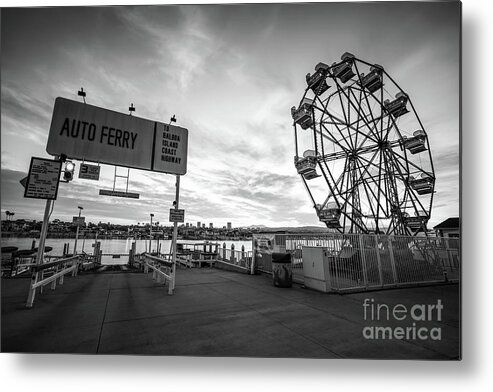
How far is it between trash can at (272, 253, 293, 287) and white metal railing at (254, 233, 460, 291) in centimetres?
59

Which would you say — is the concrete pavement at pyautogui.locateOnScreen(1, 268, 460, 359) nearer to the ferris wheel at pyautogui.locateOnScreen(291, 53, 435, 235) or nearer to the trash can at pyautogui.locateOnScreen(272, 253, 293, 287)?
the trash can at pyautogui.locateOnScreen(272, 253, 293, 287)

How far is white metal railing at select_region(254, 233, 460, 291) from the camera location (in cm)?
556

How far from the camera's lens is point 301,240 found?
6742 millimetres

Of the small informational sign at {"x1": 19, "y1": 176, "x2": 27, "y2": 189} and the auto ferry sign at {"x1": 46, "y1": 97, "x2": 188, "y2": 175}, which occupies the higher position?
the auto ferry sign at {"x1": 46, "y1": 97, "x2": 188, "y2": 175}

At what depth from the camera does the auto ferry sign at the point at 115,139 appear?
4.12 meters

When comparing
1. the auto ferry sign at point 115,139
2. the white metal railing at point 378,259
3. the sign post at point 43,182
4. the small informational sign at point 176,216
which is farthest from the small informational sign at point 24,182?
the white metal railing at point 378,259

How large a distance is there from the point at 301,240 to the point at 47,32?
6.96 meters

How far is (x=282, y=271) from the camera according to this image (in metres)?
5.74

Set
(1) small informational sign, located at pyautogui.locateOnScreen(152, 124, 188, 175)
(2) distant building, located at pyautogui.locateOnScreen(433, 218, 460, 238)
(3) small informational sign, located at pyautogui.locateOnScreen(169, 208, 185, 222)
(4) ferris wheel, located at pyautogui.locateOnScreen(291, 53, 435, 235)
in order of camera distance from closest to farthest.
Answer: (2) distant building, located at pyautogui.locateOnScreen(433, 218, 460, 238) → (1) small informational sign, located at pyautogui.locateOnScreen(152, 124, 188, 175) → (3) small informational sign, located at pyautogui.locateOnScreen(169, 208, 185, 222) → (4) ferris wheel, located at pyautogui.locateOnScreen(291, 53, 435, 235)

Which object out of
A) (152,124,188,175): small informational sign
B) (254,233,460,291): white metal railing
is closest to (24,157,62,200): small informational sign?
(152,124,188,175): small informational sign

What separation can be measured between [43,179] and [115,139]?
1.35 metres

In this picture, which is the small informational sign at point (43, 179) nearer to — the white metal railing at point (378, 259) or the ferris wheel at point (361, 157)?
the white metal railing at point (378, 259)

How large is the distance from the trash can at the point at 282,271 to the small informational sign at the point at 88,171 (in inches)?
176

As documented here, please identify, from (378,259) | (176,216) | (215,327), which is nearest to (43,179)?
(176,216)
